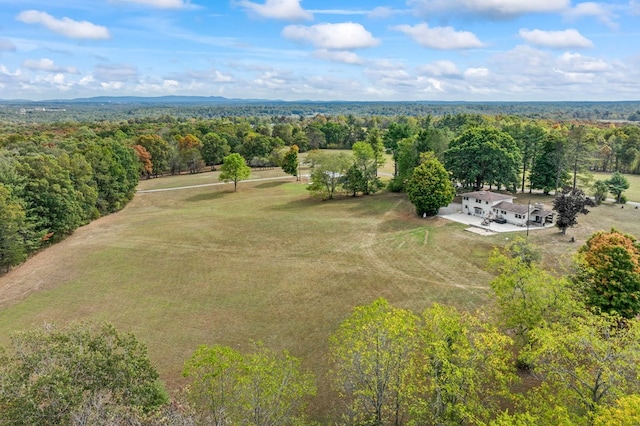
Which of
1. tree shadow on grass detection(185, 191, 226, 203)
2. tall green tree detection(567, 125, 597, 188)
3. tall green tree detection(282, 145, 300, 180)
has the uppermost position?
tall green tree detection(567, 125, 597, 188)

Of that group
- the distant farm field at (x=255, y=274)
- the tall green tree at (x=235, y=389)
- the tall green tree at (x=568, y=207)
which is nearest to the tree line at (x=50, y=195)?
the distant farm field at (x=255, y=274)

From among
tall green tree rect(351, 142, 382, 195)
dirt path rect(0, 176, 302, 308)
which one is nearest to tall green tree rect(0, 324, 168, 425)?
dirt path rect(0, 176, 302, 308)

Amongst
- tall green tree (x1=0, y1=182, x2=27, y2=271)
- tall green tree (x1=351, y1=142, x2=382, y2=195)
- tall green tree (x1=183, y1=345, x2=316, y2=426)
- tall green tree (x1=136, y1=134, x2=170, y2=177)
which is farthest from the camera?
tall green tree (x1=136, y1=134, x2=170, y2=177)

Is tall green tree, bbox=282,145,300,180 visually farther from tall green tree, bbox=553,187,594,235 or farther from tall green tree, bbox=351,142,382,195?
tall green tree, bbox=553,187,594,235

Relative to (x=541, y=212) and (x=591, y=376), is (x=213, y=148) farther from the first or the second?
(x=591, y=376)

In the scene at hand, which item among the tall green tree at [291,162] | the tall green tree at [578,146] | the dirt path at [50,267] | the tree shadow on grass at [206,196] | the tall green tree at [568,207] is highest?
the tall green tree at [578,146]

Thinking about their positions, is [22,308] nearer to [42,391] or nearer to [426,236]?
[42,391]

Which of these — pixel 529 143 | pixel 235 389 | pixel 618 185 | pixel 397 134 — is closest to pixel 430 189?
pixel 529 143

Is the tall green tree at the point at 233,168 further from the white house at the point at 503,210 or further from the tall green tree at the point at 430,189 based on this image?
the white house at the point at 503,210

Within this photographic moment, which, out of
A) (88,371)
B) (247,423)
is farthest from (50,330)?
(247,423)
